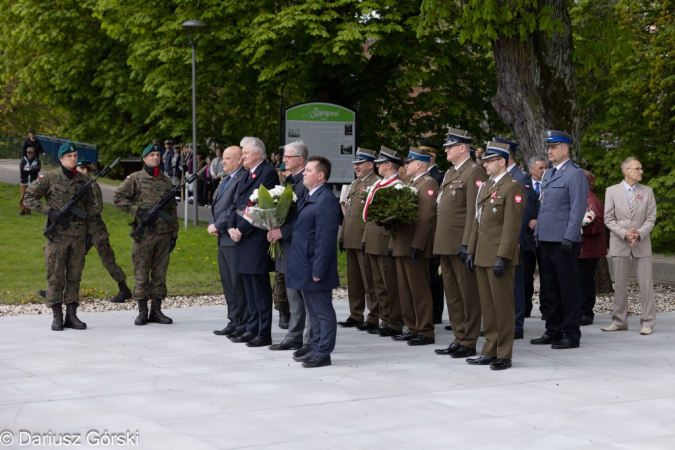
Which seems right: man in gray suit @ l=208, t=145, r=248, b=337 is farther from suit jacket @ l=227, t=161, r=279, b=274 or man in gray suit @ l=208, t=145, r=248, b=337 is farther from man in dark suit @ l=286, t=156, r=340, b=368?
man in dark suit @ l=286, t=156, r=340, b=368

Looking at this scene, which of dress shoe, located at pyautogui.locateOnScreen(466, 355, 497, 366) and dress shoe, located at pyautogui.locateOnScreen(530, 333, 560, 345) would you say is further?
dress shoe, located at pyautogui.locateOnScreen(530, 333, 560, 345)

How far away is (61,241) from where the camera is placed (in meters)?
11.0

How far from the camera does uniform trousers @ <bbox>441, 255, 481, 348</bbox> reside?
952cm

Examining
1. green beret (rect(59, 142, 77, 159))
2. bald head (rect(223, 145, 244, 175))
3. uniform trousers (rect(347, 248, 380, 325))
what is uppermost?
green beret (rect(59, 142, 77, 159))

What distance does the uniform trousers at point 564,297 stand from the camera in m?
10.0

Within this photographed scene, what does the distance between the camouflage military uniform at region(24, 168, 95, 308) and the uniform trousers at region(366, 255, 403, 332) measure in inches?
132

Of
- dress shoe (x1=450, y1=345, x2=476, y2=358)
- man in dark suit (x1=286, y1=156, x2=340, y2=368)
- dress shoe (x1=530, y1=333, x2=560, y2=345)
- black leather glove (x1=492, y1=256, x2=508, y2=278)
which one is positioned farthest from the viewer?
dress shoe (x1=530, y1=333, x2=560, y2=345)

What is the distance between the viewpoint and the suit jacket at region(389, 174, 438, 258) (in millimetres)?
10023

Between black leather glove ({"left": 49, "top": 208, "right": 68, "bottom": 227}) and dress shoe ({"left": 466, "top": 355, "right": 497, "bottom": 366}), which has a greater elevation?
black leather glove ({"left": 49, "top": 208, "right": 68, "bottom": 227})

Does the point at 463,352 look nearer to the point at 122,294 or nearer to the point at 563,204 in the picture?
the point at 563,204

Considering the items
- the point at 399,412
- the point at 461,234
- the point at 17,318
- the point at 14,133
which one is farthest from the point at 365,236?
the point at 14,133

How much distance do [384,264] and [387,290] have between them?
0.95ft

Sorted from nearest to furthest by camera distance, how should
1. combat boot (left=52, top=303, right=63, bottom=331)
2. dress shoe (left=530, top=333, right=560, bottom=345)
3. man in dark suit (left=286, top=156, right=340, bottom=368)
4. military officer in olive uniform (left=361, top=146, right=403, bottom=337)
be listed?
1. man in dark suit (left=286, top=156, right=340, bottom=368)
2. dress shoe (left=530, top=333, right=560, bottom=345)
3. military officer in olive uniform (left=361, top=146, right=403, bottom=337)
4. combat boot (left=52, top=303, right=63, bottom=331)

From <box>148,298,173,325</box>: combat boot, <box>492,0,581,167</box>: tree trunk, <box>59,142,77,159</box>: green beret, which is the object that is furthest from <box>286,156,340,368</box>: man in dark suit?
<box>492,0,581,167</box>: tree trunk
